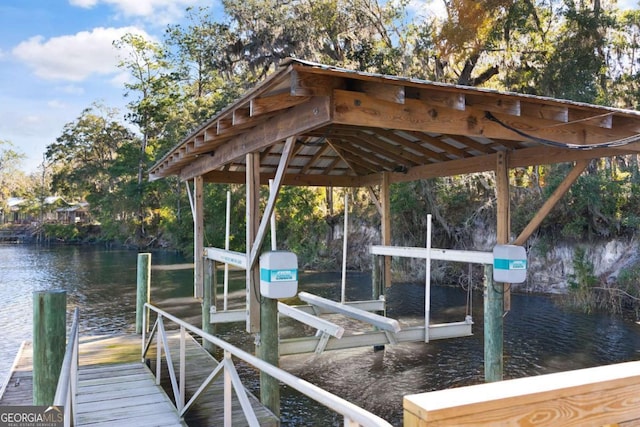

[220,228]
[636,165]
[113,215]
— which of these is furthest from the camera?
[113,215]

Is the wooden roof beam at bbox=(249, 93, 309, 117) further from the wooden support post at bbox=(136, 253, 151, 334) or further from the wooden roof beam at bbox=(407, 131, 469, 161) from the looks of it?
the wooden support post at bbox=(136, 253, 151, 334)

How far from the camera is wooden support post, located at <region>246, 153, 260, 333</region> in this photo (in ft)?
16.2

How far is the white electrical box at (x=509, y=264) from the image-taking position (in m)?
5.27

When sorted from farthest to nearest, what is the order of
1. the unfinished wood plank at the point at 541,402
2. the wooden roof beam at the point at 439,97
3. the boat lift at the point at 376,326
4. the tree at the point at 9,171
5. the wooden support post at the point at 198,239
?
the tree at the point at 9,171
the wooden support post at the point at 198,239
the boat lift at the point at 376,326
the wooden roof beam at the point at 439,97
the unfinished wood plank at the point at 541,402

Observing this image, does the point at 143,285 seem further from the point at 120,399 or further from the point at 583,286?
the point at 583,286

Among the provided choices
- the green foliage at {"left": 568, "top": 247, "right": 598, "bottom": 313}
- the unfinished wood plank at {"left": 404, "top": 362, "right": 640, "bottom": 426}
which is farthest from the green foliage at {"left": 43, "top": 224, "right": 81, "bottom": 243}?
the unfinished wood plank at {"left": 404, "top": 362, "right": 640, "bottom": 426}

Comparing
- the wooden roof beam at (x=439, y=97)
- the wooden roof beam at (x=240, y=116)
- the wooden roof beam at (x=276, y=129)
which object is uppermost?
the wooden roof beam at (x=439, y=97)

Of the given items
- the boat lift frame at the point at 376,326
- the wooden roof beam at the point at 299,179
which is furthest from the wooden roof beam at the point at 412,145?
the wooden roof beam at the point at 299,179

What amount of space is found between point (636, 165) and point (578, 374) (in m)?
13.9

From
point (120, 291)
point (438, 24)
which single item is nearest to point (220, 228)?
point (120, 291)

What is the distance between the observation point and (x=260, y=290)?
15.4 ft

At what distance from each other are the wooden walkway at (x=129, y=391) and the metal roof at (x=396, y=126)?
266 centimetres

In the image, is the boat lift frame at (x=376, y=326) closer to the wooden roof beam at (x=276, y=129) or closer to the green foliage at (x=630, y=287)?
the wooden roof beam at (x=276, y=129)

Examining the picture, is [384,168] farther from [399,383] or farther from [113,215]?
[113,215]
